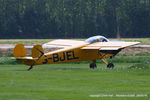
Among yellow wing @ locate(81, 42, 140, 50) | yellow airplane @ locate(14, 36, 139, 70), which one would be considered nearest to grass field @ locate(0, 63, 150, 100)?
yellow airplane @ locate(14, 36, 139, 70)

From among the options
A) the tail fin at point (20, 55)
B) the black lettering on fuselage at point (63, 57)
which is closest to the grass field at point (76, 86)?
the tail fin at point (20, 55)

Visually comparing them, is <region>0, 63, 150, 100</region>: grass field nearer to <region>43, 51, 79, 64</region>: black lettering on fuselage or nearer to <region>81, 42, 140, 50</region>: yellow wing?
<region>43, 51, 79, 64</region>: black lettering on fuselage

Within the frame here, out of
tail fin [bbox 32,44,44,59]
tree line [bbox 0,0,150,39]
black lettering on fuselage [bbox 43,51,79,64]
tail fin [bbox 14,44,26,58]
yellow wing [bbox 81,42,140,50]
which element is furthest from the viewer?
tree line [bbox 0,0,150,39]

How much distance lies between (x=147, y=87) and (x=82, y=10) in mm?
104169

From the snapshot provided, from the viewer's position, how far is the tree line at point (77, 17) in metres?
122

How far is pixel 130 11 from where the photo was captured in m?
126

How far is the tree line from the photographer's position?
121562mm

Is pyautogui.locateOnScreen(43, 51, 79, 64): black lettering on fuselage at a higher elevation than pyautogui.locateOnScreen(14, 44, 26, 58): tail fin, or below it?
below

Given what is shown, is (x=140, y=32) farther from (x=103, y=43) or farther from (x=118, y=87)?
(x=118, y=87)

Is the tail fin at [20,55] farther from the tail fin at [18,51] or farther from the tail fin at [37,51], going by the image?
the tail fin at [37,51]

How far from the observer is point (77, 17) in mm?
124125

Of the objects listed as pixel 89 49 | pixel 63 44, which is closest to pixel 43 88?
pixel 89 49

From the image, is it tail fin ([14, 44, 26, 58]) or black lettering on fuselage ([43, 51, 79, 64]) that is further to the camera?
black lettering on fuselage ([43, 51, 79, 64])

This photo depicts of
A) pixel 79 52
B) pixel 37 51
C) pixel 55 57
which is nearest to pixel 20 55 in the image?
pixel 37 51
